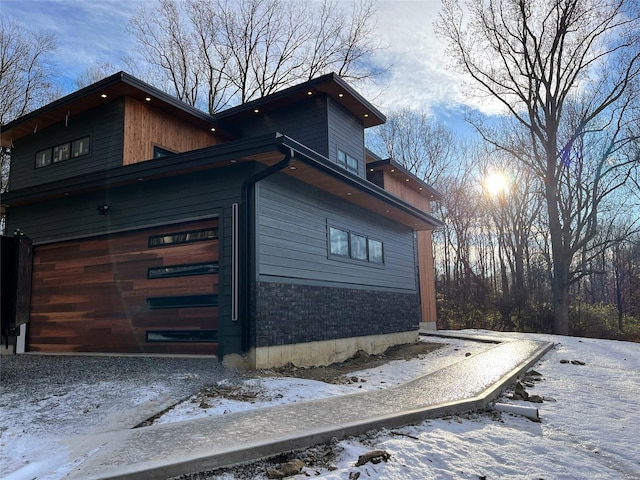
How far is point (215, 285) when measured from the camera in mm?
7320

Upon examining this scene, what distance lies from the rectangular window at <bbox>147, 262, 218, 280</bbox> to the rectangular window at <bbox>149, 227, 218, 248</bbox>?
0.42 meters

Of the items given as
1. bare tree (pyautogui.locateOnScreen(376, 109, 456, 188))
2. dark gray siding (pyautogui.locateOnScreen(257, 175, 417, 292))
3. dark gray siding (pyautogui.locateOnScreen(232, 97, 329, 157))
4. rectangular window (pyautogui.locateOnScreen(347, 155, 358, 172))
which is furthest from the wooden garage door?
bare tree (pyautogui.locateOnScreen(376, 109, 456, 188))

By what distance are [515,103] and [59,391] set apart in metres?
20.4

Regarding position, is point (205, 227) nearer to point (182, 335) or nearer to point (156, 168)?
point (156, 168)

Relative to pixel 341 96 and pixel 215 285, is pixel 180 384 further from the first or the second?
pixel 341 96

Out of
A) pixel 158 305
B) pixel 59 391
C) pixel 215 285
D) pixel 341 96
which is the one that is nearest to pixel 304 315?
pixel 215 285

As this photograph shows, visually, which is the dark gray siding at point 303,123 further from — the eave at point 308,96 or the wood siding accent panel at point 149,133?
the wood siding accent panel at point 149,133

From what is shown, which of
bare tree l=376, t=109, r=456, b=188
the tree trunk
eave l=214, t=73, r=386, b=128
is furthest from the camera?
bare tree l=376, t=109, r=456, b=188

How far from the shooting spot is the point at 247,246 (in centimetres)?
705

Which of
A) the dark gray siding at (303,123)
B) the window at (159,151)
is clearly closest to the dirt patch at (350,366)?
the dark gray siding at (303,123)

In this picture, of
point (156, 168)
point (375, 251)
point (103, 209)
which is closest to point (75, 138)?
point (103, 209)

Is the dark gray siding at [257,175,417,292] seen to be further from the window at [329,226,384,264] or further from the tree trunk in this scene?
the tree trunk

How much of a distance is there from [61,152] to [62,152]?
0.04 meters

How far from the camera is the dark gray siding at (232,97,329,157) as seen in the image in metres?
11.0
